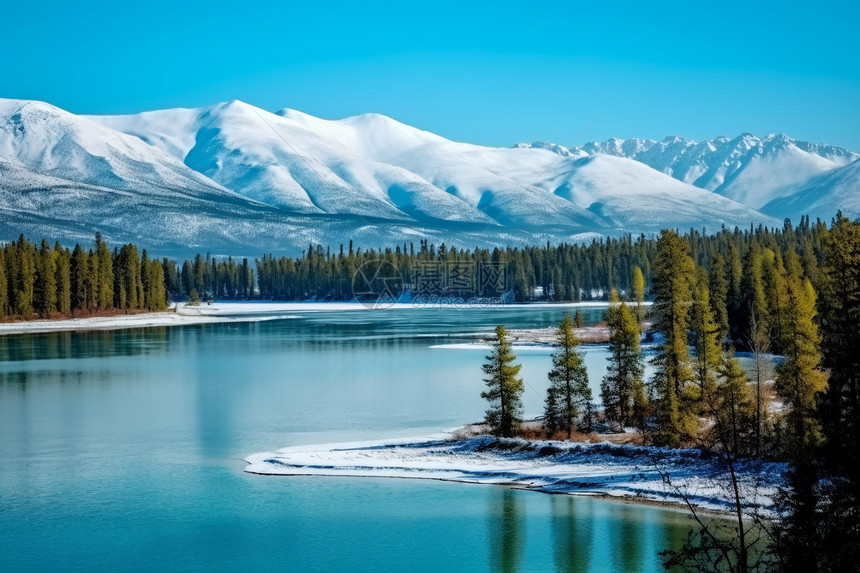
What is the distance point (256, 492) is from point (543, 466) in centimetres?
1075

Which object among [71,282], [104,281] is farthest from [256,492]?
[104,281]

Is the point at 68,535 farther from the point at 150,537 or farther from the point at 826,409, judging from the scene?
the point at 826,409

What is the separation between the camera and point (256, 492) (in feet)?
112

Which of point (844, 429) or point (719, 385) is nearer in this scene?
point (844, 429)

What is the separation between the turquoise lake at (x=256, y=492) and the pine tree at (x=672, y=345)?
8702 mm

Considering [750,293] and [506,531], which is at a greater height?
[750,293]

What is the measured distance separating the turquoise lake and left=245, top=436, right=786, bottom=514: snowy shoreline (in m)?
0.93

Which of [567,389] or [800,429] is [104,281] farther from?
[800,429]

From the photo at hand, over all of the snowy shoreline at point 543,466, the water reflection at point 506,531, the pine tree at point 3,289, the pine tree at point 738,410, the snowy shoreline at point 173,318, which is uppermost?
the pine tree at point 3,289

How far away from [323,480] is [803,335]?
2141 cm

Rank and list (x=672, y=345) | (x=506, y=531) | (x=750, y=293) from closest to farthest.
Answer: (x=506, y=531) → (x=672, y=345) → (x=750, y=293)

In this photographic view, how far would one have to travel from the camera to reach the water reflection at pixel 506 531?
2717 cm

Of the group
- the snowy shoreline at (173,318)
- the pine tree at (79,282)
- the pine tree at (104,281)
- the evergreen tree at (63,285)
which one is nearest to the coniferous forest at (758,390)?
the snowy shoreline at (173,318)

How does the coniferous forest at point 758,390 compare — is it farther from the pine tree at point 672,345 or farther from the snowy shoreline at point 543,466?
the snowy shoreline at point 543,466
